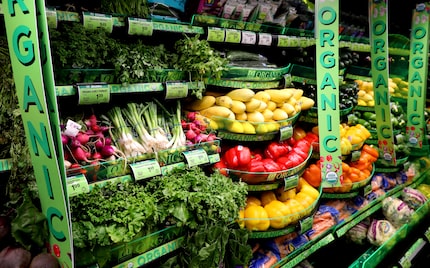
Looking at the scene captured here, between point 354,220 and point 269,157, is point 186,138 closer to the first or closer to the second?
point 269,157

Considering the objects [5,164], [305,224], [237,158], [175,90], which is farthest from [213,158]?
[5,164]

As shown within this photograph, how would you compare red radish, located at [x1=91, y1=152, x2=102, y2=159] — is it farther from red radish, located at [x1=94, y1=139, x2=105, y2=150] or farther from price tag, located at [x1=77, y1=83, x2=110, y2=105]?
price tag, located at [x1=77, y1=83, x2=110, y2=105]

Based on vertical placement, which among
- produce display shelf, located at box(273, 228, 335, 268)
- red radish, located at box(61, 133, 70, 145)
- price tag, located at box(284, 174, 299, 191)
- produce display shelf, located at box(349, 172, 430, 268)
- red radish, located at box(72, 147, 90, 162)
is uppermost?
red radish, located at box(61, 133, 70, 145)

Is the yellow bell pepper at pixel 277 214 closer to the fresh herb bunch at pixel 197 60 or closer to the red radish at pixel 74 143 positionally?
the fresh herb bunch at pixel 197 60

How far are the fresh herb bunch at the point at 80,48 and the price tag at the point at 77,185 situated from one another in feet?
1.76

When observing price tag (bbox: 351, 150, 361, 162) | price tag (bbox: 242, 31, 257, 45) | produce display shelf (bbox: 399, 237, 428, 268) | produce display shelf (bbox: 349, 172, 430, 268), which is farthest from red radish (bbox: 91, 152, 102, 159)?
produce display shelf (bbox: 399, 237, 428, 268)

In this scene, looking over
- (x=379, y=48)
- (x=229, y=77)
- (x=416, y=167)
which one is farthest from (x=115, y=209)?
(x=416, y=167)

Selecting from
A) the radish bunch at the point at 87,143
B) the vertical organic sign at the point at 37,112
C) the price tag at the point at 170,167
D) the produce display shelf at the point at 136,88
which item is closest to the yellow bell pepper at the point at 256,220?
the price tag at the point at 170,167

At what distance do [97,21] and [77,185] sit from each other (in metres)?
0.85

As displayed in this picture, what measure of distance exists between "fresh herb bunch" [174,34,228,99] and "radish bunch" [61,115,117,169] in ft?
2.03

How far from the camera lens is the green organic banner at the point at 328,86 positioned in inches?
79.4

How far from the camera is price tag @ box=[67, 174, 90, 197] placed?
157 centimetres

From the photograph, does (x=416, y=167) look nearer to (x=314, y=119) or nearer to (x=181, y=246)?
(x=314, y=119)

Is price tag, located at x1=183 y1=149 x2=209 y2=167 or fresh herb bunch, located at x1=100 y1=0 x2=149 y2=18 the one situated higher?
fresh herb bunch, located at x1=100 y1=0 x2=149 y2=18
